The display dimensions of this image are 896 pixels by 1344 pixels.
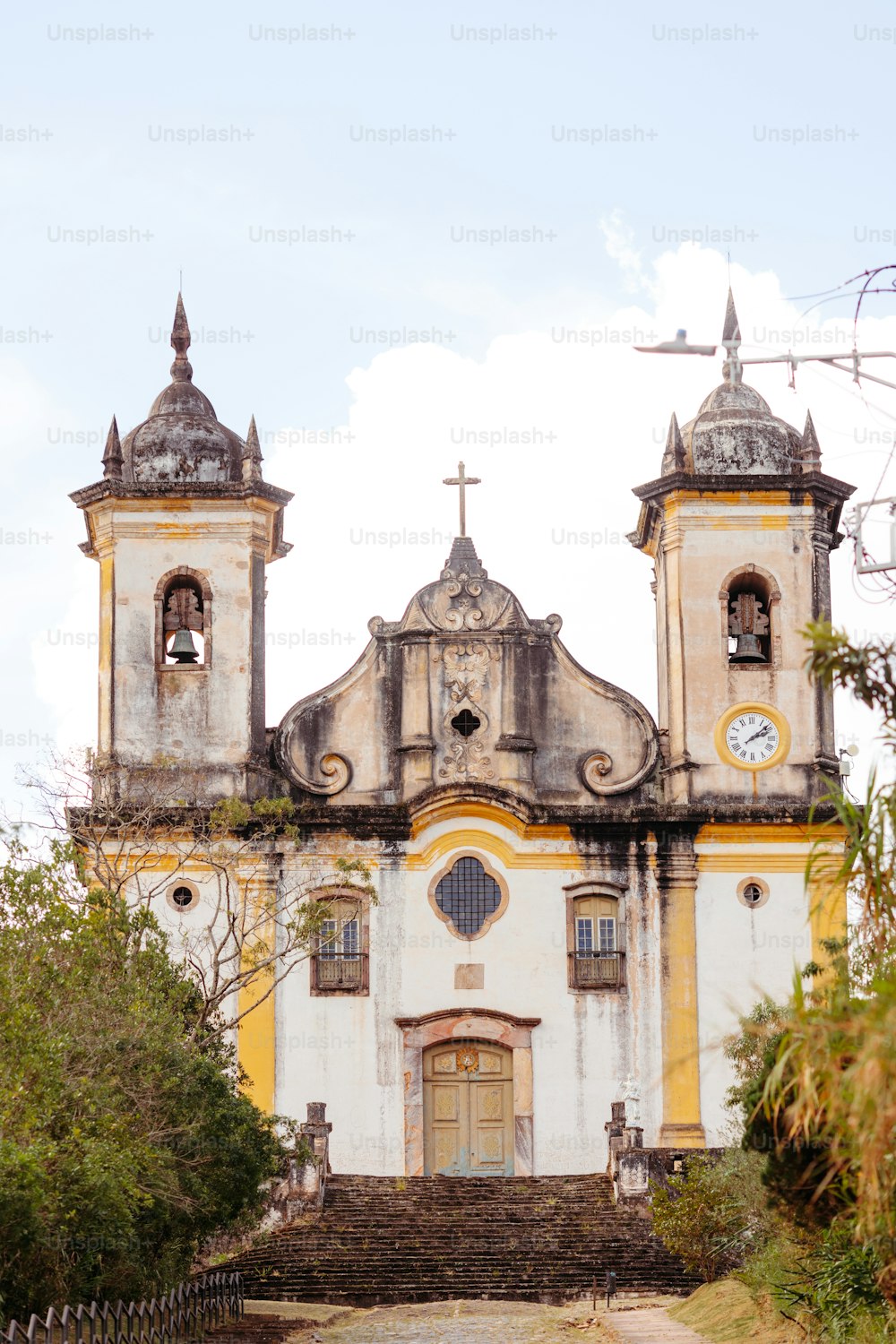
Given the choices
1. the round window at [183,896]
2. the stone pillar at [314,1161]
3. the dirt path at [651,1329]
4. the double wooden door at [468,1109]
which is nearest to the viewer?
the dirt path at [651,1329]

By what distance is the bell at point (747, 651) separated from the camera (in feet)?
96.9

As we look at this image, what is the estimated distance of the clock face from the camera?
29141mm

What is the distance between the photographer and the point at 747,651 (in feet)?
96.8

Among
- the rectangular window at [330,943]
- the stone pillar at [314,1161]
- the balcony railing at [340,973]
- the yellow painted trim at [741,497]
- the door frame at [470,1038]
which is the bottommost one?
the stone pillar at [314,1161]

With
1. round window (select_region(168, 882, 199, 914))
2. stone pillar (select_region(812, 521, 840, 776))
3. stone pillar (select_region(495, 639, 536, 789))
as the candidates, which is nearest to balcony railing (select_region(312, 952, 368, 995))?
round window (select_region(168, 882, 199, 914))

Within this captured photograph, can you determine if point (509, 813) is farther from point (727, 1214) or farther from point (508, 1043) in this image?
point (727, 1214)

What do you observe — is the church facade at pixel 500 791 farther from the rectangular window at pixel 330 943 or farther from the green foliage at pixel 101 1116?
the green foliage at pixel 101 1116

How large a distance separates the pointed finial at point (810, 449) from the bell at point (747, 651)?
255 centimetres

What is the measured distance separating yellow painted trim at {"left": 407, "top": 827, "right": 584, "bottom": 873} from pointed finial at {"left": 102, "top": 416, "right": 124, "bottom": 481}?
6.89 m

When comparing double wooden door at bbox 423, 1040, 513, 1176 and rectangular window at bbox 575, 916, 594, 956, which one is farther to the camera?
rectangular window at bbox 575, 916, 594, 956

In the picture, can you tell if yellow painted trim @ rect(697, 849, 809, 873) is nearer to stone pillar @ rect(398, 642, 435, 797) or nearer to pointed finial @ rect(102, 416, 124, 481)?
stone pillar @ rect(398, 642, 435, 797)

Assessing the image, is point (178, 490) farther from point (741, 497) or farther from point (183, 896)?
point (741, 497)

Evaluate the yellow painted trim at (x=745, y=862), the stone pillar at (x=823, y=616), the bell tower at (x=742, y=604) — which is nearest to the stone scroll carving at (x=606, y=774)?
the bell tower at (x=742, y=604)

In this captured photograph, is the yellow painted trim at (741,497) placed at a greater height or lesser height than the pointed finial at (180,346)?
lesser
